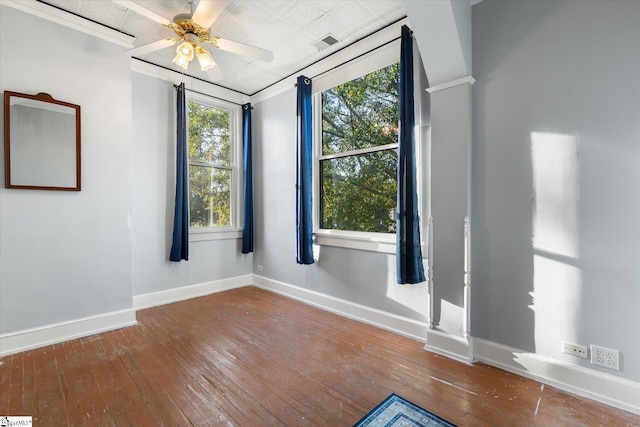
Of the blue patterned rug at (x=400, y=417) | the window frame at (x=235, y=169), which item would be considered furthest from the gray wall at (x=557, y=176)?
the window frame at (x=235, y=169)

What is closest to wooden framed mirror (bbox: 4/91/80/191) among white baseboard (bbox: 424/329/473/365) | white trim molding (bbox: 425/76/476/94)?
white trim molding (bbox: 425/76/476/94)

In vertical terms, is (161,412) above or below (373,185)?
below

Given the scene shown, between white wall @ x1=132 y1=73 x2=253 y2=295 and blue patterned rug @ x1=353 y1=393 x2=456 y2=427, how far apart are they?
3076mm

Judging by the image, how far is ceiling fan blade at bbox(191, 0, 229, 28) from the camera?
196cm

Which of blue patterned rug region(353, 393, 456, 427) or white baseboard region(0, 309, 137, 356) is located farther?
→ white baseboard region(0, 309, 137, 356)

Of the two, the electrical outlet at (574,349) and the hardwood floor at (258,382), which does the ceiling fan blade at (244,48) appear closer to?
the hardwood floor at (258,382)

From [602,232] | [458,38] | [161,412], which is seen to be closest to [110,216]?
[161,412]

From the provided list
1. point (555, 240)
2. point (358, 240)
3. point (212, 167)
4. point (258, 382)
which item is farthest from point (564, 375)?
point (212, 167)

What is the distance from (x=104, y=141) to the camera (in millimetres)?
2914

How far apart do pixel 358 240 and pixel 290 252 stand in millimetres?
1186

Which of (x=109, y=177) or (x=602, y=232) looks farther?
(x=109, y=177)

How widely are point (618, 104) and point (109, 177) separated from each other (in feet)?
13.7

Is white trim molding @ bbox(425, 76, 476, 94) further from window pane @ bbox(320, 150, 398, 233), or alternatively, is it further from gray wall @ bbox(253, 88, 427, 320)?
gray wall @ bbox(253, 88, 427, 320)

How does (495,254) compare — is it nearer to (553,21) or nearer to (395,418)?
(395,418)
